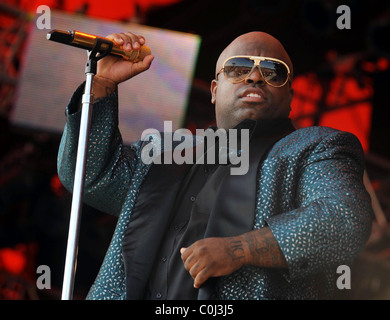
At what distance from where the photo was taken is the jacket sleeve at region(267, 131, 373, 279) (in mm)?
1301

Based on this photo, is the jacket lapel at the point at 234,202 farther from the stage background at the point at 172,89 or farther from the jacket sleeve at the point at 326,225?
the stage background at the point at 172,89

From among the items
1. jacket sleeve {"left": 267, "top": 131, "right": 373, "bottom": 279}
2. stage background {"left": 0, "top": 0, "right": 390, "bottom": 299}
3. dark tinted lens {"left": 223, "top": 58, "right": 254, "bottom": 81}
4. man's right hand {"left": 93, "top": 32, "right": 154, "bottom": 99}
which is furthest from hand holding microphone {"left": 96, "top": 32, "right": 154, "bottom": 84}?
stage background {"left": 0, "top": 0, "right": 390, "bottom": 299}

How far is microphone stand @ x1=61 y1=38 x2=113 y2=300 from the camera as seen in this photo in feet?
4.28

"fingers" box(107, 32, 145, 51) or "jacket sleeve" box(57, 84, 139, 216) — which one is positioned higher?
"fingers" box(107, 32, 145, 51)

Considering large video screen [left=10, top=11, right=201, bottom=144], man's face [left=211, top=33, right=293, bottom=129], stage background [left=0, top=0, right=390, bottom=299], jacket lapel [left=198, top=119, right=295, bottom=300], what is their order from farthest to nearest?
stage background [left=0, top=0, right=390, bottom=299] → large video screen [left=10, top=11, right=201, bottom=144] → man's face [left=211, top=33, right=293, bottom=129] → jacket lapel [left=198, top=119, right=295, bottom=300]

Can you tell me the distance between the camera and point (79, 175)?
139 centimetres

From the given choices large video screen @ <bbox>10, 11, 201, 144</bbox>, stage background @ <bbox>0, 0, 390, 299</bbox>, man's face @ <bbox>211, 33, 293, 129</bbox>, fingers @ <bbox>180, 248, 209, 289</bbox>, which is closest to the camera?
fingers @ <bbox>180, 248, 209, 289</bbox>

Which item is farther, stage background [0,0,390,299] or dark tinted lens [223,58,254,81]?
stage background [0,0,390,299]

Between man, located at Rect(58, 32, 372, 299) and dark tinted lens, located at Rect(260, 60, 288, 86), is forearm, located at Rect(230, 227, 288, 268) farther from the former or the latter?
dark tinted lens, located at Rect(260, 60, 288, 86)

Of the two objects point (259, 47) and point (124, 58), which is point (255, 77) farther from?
point (124, 58)

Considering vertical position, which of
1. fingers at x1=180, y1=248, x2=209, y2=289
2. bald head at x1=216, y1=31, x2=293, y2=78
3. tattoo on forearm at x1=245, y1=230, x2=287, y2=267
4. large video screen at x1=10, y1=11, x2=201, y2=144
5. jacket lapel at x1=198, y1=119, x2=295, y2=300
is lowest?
fingers at x1=180, y1=248, x2=209, y2=289

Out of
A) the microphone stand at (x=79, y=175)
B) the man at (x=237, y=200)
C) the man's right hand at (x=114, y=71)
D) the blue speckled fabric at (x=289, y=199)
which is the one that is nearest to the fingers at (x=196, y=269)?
the man at (x=237, y=200)

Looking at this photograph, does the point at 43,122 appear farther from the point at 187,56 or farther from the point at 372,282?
the point at 372,282

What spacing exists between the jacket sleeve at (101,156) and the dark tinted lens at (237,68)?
42 centimetres
